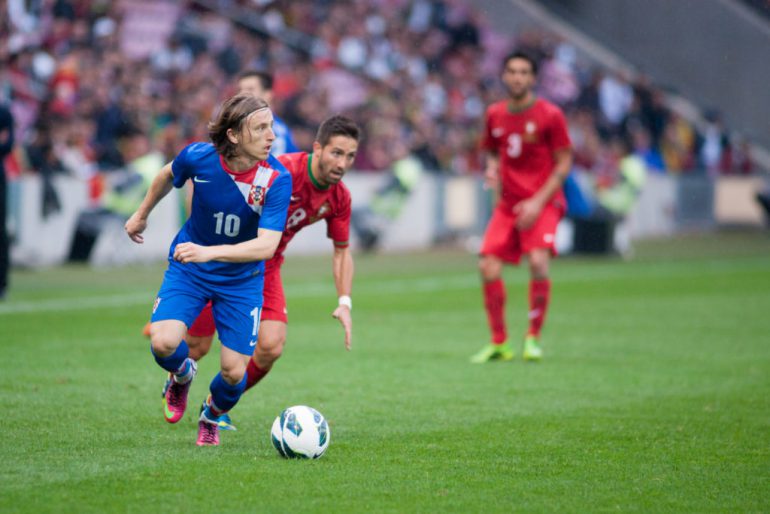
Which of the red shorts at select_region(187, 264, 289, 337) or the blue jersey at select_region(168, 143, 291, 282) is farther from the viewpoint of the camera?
the red shorts at select_region(187, 264, 289, 337)

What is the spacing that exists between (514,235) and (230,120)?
16.2 ft

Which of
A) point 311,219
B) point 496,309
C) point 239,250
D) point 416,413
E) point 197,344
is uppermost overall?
point 311,219

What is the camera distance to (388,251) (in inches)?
917

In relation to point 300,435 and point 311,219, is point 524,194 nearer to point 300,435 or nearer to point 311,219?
point 311,219

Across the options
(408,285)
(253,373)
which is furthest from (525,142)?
(408,285)

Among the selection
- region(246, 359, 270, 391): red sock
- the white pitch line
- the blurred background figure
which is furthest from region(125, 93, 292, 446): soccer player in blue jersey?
the blurred background figure

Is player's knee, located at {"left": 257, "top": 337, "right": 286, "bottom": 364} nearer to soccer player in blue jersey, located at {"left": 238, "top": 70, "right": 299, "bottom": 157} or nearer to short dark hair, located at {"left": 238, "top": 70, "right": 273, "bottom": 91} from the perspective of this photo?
soccer player in blue jersey, located at {"left": 238, "top": 70, "right": 299, "bottom": 157}

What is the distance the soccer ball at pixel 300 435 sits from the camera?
21.4 ft

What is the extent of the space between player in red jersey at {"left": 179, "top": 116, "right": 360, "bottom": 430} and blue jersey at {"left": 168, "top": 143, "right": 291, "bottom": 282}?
52cm

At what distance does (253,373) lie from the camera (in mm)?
7578

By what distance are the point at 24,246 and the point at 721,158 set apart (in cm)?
2168

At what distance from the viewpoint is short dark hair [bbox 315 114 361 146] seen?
7.27m

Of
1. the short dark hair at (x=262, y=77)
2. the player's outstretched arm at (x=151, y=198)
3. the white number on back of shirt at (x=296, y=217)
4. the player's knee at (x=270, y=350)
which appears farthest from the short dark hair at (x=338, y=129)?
the short dark hair at (x=262, y=77)

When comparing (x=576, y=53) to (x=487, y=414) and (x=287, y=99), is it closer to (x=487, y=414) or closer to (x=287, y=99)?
(x=287, y=99)
